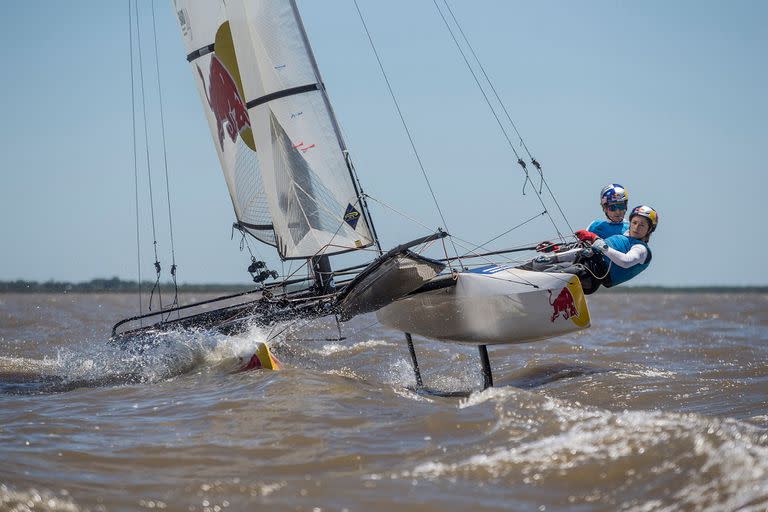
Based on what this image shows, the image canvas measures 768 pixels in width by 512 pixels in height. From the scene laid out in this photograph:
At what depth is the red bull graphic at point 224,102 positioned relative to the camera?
894 centimetres

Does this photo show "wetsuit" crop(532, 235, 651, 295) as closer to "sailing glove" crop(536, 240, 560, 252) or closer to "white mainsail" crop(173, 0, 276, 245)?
"sailing glove" crop(536, 240, 560, 252)

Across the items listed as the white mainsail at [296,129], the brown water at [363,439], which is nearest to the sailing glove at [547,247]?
the brown water at [363,439]

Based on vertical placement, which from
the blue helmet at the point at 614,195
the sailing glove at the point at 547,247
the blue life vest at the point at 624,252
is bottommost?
the blue life vest at the point at 624,252

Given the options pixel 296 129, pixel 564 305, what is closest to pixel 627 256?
pixel 564 305

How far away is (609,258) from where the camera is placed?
6617 mm

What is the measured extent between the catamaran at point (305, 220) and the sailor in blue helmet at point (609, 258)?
0.24 metres

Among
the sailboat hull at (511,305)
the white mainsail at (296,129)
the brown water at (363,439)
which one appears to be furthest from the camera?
the white mainsail at (296,129)

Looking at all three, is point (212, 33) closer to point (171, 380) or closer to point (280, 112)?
point (280, 112)

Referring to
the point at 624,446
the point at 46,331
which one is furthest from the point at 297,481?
the point at 46,331


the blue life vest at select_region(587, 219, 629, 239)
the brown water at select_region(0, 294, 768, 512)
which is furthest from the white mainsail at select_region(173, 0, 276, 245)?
the blue life vest at select_region(587, 219, 629, 239)

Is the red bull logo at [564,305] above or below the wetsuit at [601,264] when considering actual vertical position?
below

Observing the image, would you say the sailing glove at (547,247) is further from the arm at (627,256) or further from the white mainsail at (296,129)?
the white mainsail at (296,129)

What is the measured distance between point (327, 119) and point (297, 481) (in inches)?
189

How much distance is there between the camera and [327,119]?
7977 mm
